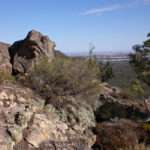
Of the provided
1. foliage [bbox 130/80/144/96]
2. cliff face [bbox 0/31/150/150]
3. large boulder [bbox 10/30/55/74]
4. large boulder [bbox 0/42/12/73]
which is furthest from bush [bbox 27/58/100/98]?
foliage [bbox 130/80/144/96]

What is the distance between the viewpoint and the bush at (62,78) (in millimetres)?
16938

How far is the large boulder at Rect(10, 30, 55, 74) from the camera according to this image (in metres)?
24.0

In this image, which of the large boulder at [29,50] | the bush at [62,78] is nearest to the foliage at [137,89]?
the large boulder at [29,50]

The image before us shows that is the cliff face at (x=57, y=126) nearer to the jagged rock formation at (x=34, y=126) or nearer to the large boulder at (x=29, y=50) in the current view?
the jagged rock formation at (x=34, y=126)

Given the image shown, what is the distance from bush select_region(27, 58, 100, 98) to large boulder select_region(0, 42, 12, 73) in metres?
4.98

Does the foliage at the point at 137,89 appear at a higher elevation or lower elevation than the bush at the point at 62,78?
lower

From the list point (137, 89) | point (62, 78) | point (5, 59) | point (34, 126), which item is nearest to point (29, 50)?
point (5, 59)

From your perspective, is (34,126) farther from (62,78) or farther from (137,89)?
(137,89)

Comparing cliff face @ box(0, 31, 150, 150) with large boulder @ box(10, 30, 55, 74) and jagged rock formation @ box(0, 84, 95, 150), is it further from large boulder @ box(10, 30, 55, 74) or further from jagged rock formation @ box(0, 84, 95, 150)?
large boulder @ box(10, 30, 55, 74)

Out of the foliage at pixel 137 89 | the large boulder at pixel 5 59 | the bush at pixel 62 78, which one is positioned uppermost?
the large boulder at pixel 5 59

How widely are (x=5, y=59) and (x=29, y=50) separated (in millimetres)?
1725

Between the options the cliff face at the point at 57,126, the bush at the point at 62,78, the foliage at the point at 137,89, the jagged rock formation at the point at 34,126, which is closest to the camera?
the jagged rock formation at the point at 34,126

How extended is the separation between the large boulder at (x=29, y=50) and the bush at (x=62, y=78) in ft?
17.0

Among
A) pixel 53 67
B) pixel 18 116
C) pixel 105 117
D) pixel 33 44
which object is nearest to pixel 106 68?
pixel 33 44
